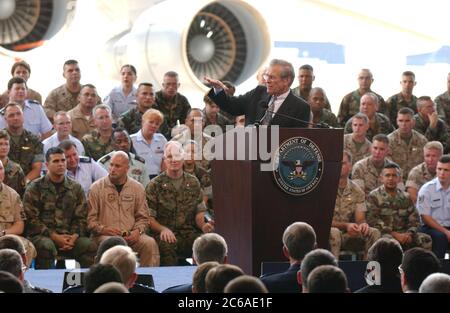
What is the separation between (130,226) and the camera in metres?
8.63

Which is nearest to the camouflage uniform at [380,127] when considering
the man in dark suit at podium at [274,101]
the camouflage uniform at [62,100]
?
the camouflage uniform at [62,100]

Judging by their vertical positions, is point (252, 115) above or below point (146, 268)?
above

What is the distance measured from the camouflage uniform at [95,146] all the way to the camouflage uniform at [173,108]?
1.12 m

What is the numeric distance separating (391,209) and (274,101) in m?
3.13

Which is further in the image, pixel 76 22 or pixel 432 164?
pixel 76 22

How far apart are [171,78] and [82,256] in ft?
8.55

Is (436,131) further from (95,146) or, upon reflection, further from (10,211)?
(10,211)

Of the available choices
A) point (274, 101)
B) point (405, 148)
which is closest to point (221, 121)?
point (405, 148)

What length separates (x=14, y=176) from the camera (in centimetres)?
877

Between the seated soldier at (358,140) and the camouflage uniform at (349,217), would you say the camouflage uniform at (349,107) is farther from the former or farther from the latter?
the camouflage uniform at (349,217)
